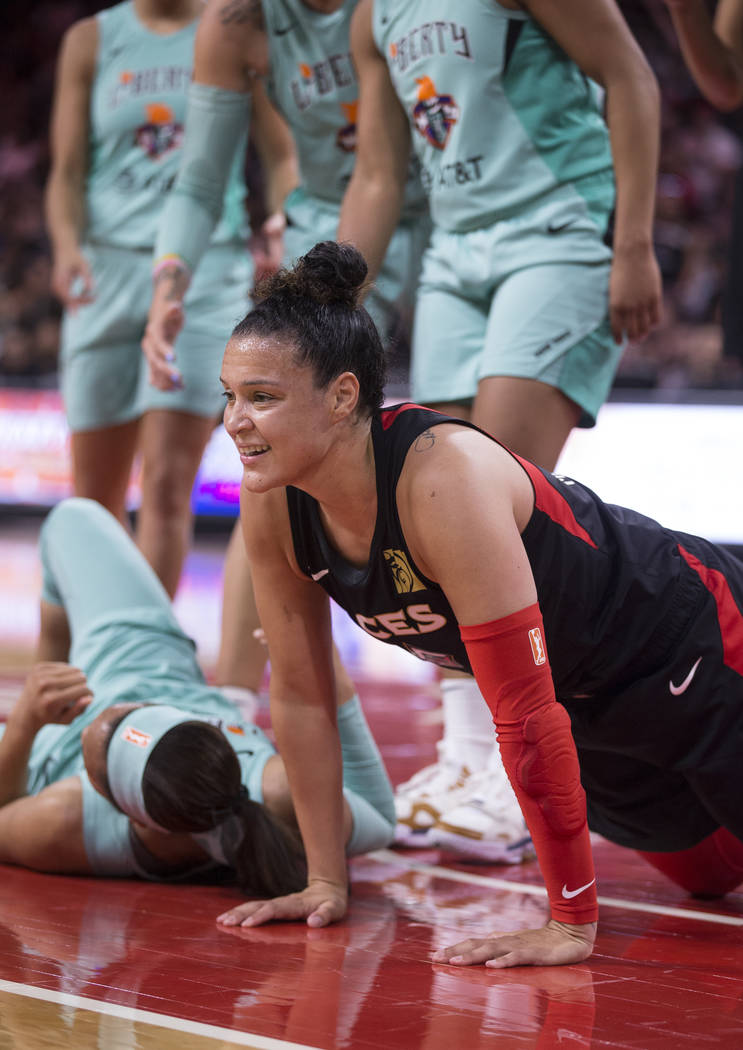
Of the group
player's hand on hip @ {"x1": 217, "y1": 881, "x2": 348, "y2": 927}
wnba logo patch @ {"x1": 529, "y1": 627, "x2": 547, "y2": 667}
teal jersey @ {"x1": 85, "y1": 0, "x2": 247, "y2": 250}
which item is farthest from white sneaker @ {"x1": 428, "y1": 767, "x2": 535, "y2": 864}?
teal jersey @ {"x1": 85, "y1": 0, "x2": 247, "y2": 250}

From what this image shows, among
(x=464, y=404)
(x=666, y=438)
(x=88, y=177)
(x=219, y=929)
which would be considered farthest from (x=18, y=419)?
(x=219, y=929)

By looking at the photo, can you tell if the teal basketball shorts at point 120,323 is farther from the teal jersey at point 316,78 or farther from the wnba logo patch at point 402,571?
the wnba logo patch at point 402,571

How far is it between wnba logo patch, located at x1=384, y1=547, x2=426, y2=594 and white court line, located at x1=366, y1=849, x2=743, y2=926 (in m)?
0.83

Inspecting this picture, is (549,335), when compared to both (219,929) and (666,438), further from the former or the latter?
(666,438)

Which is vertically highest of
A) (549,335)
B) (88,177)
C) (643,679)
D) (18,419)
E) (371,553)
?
(88,177)

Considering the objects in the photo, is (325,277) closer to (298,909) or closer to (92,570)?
(298,909)

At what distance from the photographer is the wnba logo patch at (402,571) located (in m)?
2.15

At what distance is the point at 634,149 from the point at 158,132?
2.09 meters

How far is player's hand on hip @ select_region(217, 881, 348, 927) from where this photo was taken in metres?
2.36

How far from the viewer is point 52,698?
8.60ft

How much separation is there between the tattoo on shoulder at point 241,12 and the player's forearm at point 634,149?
1.03m

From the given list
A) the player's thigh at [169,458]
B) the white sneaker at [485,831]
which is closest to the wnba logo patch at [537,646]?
the white sneaker at [485,831]

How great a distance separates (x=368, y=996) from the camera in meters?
1.96

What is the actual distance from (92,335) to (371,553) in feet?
8.87
